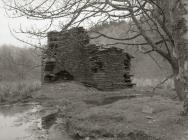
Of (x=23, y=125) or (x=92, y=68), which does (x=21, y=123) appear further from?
(x=92, y=68)

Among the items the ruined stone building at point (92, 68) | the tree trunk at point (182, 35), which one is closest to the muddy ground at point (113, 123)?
the tree trunk at point (182, 35)

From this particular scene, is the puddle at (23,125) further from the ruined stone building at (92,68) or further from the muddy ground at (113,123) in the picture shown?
the ruined stone building at (92,68)

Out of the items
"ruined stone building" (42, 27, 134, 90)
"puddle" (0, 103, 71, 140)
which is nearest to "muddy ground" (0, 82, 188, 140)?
"puddle" (0, 103, 71, 140)

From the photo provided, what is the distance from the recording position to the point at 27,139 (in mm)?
6754

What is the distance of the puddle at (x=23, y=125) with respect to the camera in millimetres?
7036

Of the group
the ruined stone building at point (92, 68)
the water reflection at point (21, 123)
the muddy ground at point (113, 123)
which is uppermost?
the ruined stone building at point (92, 68)

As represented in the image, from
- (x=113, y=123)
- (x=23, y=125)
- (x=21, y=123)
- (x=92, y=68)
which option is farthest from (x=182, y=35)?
(x=92, y=68)

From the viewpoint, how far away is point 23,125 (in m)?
8.56

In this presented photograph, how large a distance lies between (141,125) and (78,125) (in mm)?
1887

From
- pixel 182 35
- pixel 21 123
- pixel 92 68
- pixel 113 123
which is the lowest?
pixel 21 123

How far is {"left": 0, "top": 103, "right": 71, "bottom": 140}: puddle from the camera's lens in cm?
704

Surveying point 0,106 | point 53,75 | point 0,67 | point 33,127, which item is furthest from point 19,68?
point 33,127

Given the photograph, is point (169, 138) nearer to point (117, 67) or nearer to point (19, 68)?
point (117, 67)

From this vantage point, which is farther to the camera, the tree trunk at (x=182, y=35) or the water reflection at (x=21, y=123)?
the water reflection at (x=21, y=123)
